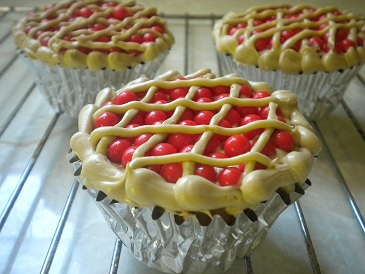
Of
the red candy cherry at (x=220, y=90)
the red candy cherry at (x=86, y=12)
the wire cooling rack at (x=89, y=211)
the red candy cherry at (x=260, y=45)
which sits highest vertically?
the red candy cherry at (x=220, y=90)

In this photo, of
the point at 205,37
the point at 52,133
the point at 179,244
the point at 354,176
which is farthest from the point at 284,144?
the point at 205,37

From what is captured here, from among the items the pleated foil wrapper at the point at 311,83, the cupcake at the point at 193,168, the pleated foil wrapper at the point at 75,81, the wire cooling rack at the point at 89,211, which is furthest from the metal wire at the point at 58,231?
the pleated foil wrapper at the point at 311,83

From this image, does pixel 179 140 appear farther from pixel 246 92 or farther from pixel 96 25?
pixel 96 25

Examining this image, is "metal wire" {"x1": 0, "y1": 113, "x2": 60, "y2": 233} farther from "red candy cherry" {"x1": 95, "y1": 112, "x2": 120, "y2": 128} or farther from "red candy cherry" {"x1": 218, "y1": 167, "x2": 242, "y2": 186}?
"red candy cherry" {"x1": 218, "y1": 167, "x2": 242, "y2": 186}

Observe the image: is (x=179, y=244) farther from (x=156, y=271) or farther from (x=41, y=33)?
(x=41, y=33)

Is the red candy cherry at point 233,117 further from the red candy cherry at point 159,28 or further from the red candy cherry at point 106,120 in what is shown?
the red candy cherry at point 159,28

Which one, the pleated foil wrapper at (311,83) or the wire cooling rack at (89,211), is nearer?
the wire cooling rack at (89,211)

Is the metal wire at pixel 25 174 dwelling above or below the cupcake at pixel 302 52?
below
